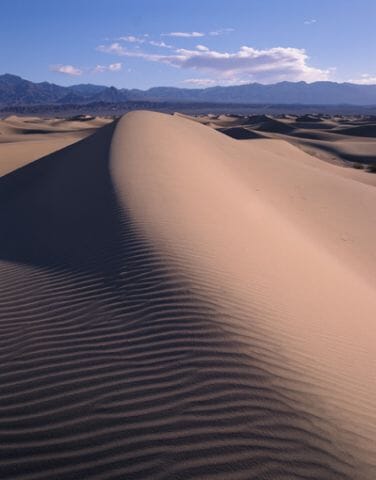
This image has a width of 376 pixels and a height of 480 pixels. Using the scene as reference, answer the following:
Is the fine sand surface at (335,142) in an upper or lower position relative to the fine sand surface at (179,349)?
lower

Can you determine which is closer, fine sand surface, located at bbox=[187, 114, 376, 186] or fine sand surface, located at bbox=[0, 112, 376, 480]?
fine sand surface, located at bbox=[0, 112, 376, 480]

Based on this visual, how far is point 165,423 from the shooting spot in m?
2.98

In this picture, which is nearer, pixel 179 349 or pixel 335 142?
pixel 179 349

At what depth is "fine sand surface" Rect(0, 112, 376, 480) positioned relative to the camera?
9.15ft

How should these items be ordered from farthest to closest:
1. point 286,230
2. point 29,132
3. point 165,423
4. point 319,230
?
point 29,132
point 319,230
point 286,230
point 165,423

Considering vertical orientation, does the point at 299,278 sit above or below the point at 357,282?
above

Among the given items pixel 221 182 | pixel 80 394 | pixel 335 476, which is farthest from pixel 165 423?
pixel 221 182

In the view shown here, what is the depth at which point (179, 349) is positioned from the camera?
143 inches

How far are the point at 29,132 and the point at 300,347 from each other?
51861 mm

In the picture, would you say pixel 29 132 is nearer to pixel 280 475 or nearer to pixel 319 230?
pixel 319 230

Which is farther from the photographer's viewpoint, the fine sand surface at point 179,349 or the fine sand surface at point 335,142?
the fine sand surface at point 335,142

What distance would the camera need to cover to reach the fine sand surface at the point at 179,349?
2.79 metres

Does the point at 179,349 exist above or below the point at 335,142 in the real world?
above

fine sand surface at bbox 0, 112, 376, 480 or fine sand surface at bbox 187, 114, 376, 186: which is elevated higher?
fine sand surface at bbox 0, 112, 376, 480
